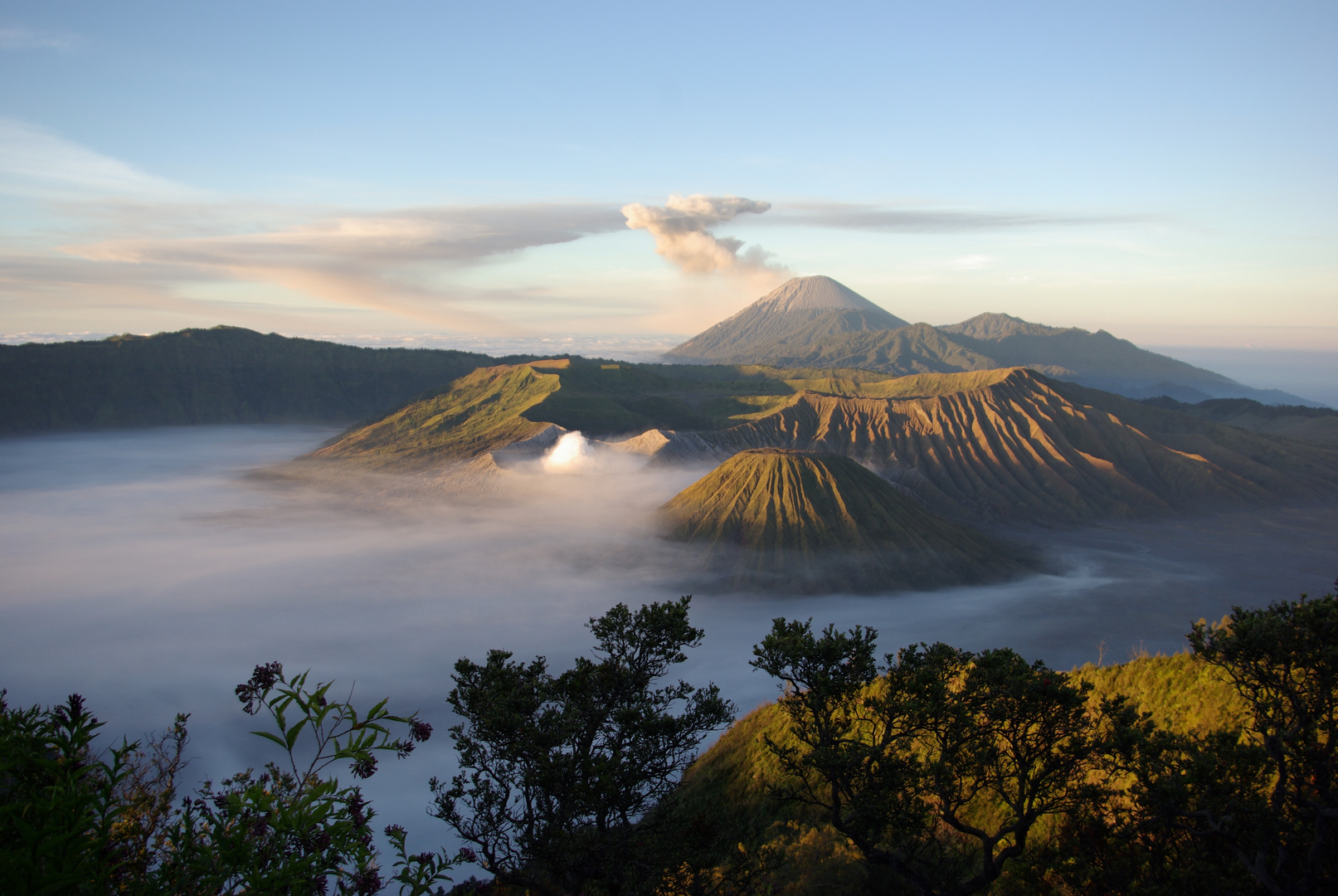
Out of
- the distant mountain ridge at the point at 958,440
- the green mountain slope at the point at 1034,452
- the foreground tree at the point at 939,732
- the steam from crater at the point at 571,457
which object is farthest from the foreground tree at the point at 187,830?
the green mountain slope at the point at 1034,452

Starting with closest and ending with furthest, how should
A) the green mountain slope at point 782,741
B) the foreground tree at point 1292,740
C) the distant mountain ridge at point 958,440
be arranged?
the foreground tree at point 1292,740 < the green mountain slope at point 782,741 < the distant mountain ridge at point 958,440

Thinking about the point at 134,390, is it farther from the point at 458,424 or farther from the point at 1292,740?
the point at 1292,740

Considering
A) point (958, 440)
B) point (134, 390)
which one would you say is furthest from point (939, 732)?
point (134, 390)

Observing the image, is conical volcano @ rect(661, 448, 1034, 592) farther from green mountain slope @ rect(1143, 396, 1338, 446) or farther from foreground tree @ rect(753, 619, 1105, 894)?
green mountain slope @ rect(1143, 396, 1338, 446)

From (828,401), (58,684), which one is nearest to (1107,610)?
(828,401)

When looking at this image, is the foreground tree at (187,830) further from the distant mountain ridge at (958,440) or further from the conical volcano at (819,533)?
the distant mountain ridge at (958,440)

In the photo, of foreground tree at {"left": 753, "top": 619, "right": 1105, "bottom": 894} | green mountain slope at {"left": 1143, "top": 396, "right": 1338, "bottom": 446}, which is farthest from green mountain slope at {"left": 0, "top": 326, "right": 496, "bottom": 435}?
green mountain slope at {"left": 1143, "top": 396, "right": 1338, "bottom": 446}
